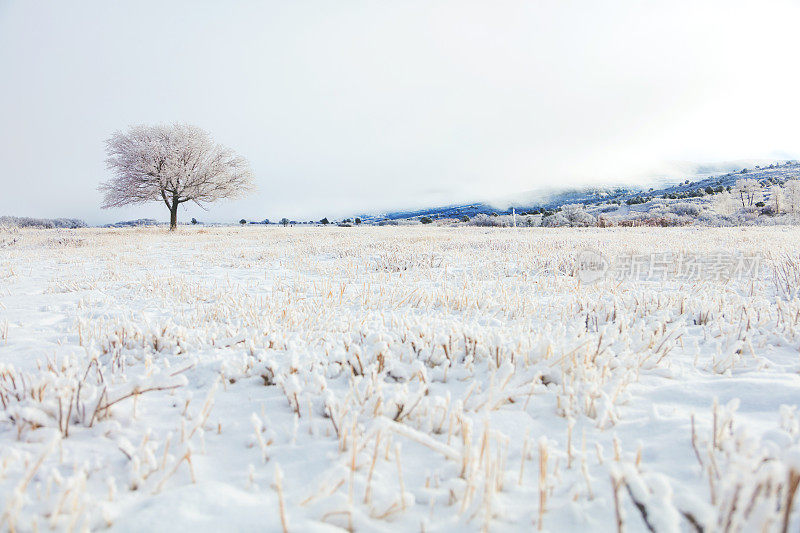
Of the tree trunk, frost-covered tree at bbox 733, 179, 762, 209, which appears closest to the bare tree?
the tree trunk

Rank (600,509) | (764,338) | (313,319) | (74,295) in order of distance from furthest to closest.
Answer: (74,295) < (313,319) < (764,338) < (600,509)

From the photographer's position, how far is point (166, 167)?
1155 inches

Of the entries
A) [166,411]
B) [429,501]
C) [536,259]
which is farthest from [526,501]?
Result: [536,259]

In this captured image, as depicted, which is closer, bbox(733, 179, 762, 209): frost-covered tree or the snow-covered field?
the snow-covered field

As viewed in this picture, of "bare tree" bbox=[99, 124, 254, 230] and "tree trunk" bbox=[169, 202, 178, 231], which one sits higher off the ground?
"bare tree" bbox=[99, 124, 254, 230]

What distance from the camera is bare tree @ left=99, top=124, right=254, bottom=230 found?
29.5m

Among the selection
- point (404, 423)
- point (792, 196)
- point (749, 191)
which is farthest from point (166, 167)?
point (749, 191)

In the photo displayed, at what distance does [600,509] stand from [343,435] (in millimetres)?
1021

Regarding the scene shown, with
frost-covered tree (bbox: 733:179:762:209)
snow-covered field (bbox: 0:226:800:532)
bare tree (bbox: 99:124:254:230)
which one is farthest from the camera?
frost-covered tree (bbox: 733:179:762:209)

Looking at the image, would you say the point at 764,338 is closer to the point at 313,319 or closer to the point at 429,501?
the point at 429,501

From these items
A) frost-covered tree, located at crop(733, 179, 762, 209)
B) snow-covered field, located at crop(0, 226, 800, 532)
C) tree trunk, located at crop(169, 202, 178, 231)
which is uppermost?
frost-covered tree, located at crop(733, 179, 762, 209)

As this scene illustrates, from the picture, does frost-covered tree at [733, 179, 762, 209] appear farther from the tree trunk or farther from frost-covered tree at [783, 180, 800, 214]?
the tree trunk

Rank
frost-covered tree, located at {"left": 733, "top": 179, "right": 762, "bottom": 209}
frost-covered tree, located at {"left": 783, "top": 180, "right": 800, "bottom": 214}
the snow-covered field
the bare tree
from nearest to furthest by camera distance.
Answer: the snow-covered field → the bare tree → frost-covered tree, located at {"left": 783, "top": 180, "right": 800, "bottom": 214} → frost-covered tree, located at {"left": 733, "top": 179, "right": 762, "bottom": 209}

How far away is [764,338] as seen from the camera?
3.04 meters
